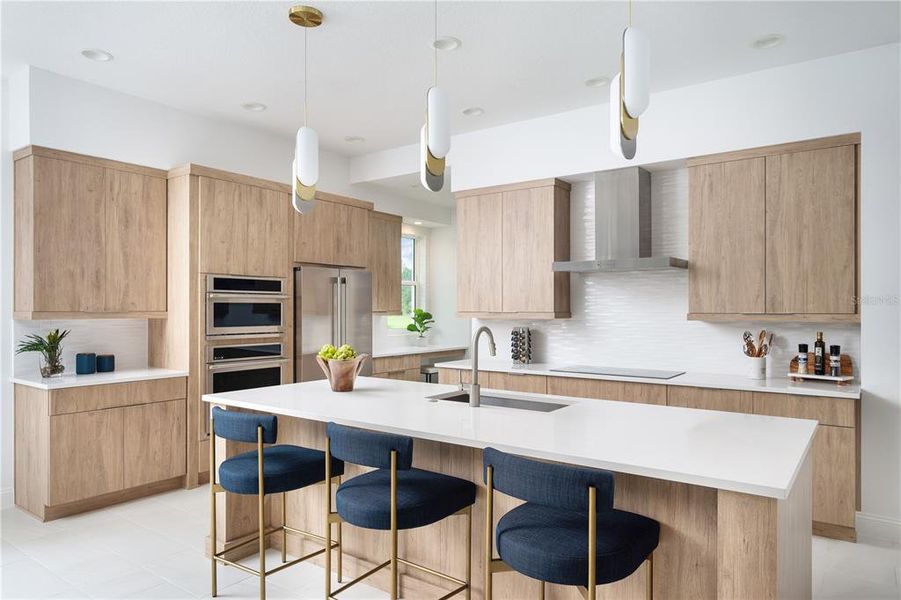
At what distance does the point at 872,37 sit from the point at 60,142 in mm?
5142

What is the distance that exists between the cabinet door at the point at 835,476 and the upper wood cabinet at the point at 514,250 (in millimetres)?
2055

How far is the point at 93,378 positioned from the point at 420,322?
12.8 feet

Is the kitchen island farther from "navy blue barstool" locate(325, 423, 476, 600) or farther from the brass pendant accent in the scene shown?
the brass pendant accent

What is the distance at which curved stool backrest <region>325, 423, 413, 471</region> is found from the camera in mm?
2229

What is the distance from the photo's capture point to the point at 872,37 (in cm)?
352

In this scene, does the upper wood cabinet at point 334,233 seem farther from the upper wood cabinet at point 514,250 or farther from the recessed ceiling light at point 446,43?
the recessed ceiling light at point 446,43

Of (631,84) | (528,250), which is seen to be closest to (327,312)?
(528,250)

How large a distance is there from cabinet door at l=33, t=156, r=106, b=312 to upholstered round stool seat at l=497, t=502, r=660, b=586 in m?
3.47

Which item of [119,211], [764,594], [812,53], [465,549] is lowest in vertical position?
[465,549]

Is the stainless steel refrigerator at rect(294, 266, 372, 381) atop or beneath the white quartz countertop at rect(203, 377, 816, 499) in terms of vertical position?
atop

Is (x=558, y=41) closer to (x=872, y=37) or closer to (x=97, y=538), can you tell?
(x=872, y=37)

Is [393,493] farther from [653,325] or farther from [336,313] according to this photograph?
[336,313]

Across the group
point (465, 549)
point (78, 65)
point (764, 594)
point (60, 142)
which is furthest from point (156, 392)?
point (764, 594)

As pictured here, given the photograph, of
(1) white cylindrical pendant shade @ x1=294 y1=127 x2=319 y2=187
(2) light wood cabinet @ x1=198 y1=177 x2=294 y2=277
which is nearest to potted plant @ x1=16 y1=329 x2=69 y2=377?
(2) light wood cabinet @ x1=198 y1=177 x2=294 y2=277
